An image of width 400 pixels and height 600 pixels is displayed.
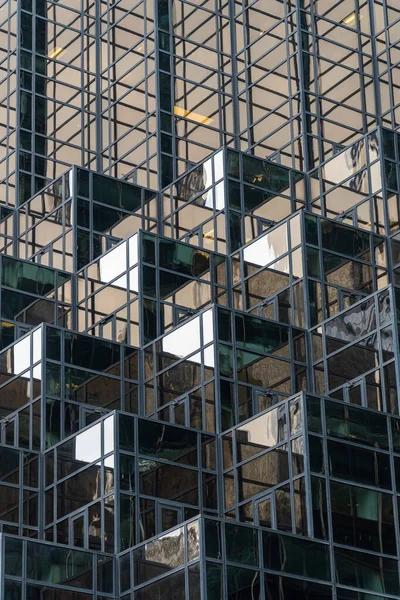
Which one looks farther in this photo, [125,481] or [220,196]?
[220,196]

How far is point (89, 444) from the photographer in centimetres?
6147

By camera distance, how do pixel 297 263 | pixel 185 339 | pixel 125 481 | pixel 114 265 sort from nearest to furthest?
pixel 125 481 < pixel 185 339 < pixel 297 263 < pixel 114 265

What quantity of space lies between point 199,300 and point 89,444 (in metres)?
11.6

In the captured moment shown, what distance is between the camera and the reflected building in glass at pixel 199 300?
5791cm

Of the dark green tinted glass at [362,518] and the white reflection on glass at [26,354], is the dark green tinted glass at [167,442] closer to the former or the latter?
the dark green tinted glass at [362,518]

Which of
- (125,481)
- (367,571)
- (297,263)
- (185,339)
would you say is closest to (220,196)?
(297,263)

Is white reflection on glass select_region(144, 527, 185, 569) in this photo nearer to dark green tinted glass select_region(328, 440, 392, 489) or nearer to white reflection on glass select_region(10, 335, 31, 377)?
dark green tinted glass select_region(328, 440, 392, 489)

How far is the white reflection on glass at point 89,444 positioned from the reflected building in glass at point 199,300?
0.12 meters

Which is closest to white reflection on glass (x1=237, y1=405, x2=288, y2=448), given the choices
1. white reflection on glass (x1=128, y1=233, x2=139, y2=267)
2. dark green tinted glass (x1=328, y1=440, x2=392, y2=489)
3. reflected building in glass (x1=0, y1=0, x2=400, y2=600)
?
reflected building in glass (x1=0, y1=0, x2=400, y2=600)

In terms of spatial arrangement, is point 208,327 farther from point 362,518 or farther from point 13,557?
point 13,557

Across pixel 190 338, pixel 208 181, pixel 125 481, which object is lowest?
pixel 125 481

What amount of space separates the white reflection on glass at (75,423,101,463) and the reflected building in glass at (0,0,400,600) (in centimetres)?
12

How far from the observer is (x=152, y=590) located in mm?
56000

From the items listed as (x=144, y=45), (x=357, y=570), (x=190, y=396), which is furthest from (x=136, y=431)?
(x=144, y=45)
